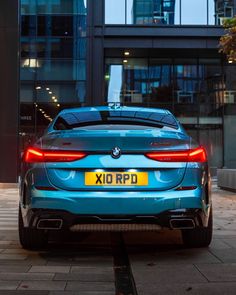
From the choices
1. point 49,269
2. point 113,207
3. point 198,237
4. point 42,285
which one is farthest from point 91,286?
point 198,237

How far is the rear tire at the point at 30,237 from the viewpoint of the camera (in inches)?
245

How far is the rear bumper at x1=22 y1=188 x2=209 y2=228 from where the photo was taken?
5.49 metres

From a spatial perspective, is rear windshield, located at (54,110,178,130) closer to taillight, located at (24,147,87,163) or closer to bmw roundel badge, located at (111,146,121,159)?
taillight, located at (24,147,87,163)

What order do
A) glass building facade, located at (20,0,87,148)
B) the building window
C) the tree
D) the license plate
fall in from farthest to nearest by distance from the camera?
the building window < glass building facade, located at (20,0,87,148) < the tree < the license plate

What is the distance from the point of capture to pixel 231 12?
3002 cm

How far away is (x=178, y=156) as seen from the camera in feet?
18.6

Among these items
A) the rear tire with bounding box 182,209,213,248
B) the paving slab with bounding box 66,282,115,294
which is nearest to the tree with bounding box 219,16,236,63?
the rear tire with bounding box 182,209,213,248

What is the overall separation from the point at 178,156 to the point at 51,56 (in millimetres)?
24367

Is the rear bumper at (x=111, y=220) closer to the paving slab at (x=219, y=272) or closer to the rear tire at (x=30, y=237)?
the paving slab at (x=219, y=272)

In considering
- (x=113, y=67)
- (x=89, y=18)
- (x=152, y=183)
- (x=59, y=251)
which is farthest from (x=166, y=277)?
(x=113, y=67)

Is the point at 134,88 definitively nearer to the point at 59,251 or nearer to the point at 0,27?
the point at 0,27

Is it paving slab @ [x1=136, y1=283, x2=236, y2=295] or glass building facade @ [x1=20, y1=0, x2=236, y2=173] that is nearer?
paving slab @ [x1=136, y1=283, x2=236, y2=295]

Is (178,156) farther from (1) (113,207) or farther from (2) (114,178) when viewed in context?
(1) (113,207)

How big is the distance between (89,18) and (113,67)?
360 cm
